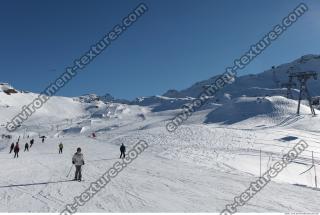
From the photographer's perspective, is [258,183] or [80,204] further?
[258,183]

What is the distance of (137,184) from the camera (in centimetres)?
1748

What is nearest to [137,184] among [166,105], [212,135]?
[212,135]

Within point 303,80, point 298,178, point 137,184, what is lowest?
point 298,178

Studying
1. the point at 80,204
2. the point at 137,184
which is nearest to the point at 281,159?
the point at 137,184

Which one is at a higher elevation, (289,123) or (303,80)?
(303,80)

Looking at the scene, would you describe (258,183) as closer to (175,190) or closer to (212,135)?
(175,190)

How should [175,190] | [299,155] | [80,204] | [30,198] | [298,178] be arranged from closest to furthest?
[80,204] → [30,198] → [175,190] → [298,178] → [299,155]

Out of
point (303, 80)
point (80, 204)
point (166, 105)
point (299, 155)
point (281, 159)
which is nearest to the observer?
point (80, 204)

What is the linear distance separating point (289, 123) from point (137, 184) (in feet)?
220

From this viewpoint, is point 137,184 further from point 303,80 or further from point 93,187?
point 303,80

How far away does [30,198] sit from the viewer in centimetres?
1427

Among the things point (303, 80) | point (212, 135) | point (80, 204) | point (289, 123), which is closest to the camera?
point (80, 204)

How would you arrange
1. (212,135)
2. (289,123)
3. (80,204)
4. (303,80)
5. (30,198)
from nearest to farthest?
(80,204) < (30,198) < (212,135) < (289,123) < (303,80)

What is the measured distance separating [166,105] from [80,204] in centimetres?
18404
